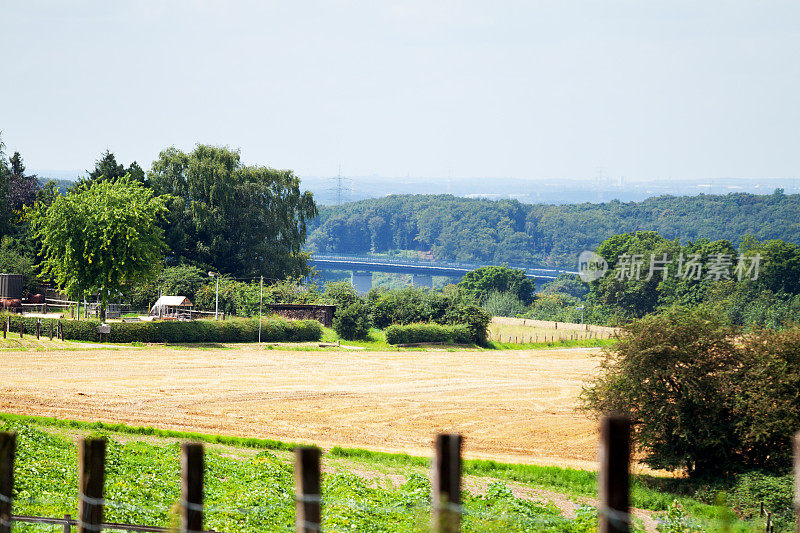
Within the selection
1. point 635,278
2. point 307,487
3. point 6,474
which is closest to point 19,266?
point 6,474

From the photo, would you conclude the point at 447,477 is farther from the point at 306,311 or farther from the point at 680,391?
the point at 306,311

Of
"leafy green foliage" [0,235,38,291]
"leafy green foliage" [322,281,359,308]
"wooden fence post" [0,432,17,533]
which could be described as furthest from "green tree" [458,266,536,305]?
"wooden fence post" [0,432,17,533]

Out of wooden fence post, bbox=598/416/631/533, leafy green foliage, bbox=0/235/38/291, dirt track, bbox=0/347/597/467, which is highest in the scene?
leafy green foliage, bbox=0/235/38/291

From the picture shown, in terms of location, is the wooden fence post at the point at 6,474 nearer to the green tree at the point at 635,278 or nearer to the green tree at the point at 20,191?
the green tree at the point at 20,191

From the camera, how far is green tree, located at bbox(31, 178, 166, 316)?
5506cm

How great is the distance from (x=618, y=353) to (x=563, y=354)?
4365cm

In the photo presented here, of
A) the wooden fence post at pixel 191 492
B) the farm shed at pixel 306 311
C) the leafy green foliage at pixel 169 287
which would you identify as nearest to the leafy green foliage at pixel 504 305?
the farm shed at pixel 306 311

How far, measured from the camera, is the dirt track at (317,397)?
29.7m

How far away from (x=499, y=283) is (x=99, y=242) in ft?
267

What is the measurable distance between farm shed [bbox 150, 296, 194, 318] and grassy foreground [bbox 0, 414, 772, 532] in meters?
35.3

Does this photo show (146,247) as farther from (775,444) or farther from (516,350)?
(775,444)

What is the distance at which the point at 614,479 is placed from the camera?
12.7 ft

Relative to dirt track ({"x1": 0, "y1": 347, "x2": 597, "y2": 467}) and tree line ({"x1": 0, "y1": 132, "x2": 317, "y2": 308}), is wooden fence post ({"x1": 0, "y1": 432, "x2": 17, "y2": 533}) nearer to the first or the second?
dirt track ({"x1": 0, "y1": 347, "x2": 597, "y2": 467})

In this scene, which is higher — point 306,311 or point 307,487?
point 307,487
